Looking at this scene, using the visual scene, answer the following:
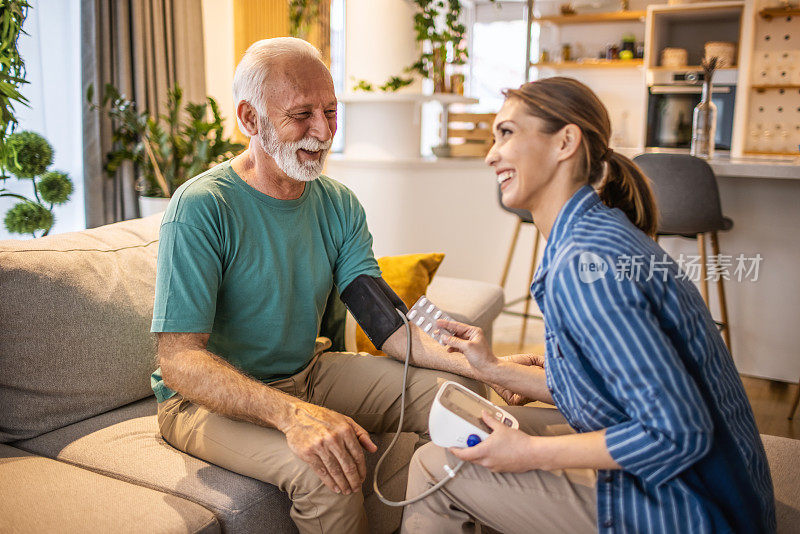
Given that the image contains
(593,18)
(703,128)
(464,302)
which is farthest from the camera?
(593,18)

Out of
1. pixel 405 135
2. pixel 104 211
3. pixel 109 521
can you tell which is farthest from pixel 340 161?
pixel 109 521

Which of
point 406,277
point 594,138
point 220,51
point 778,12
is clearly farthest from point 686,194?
point 220,51

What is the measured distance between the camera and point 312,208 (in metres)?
1.64

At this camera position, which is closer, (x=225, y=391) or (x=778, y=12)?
(x=225, y=391)

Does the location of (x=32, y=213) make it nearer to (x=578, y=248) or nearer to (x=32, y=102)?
(x=32, y=102)

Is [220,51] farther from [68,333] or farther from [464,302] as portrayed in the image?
[68,333]

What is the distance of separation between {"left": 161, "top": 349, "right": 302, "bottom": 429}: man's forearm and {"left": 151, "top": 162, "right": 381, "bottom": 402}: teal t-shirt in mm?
70

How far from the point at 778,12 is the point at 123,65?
153 inches

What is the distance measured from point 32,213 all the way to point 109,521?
1584 mm

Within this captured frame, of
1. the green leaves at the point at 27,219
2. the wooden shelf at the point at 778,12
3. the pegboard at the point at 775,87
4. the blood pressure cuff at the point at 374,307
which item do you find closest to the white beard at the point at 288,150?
the blood pressure cuff at the point at 374,307

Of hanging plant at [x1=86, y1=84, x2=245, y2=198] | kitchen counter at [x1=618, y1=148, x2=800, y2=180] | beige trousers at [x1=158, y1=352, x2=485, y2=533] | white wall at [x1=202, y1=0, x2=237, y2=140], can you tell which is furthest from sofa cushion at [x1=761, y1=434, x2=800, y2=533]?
white wall at [x1=202, y1=0, x2=237, y2=140]

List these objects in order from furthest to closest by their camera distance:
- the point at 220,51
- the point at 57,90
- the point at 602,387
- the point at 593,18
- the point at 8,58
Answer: the point at 593,18, the point at 220,51, the point at 57,90, the point at 8,58, the point at 602,387

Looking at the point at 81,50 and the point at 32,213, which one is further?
the point at 81,50

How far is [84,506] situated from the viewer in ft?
3.92
